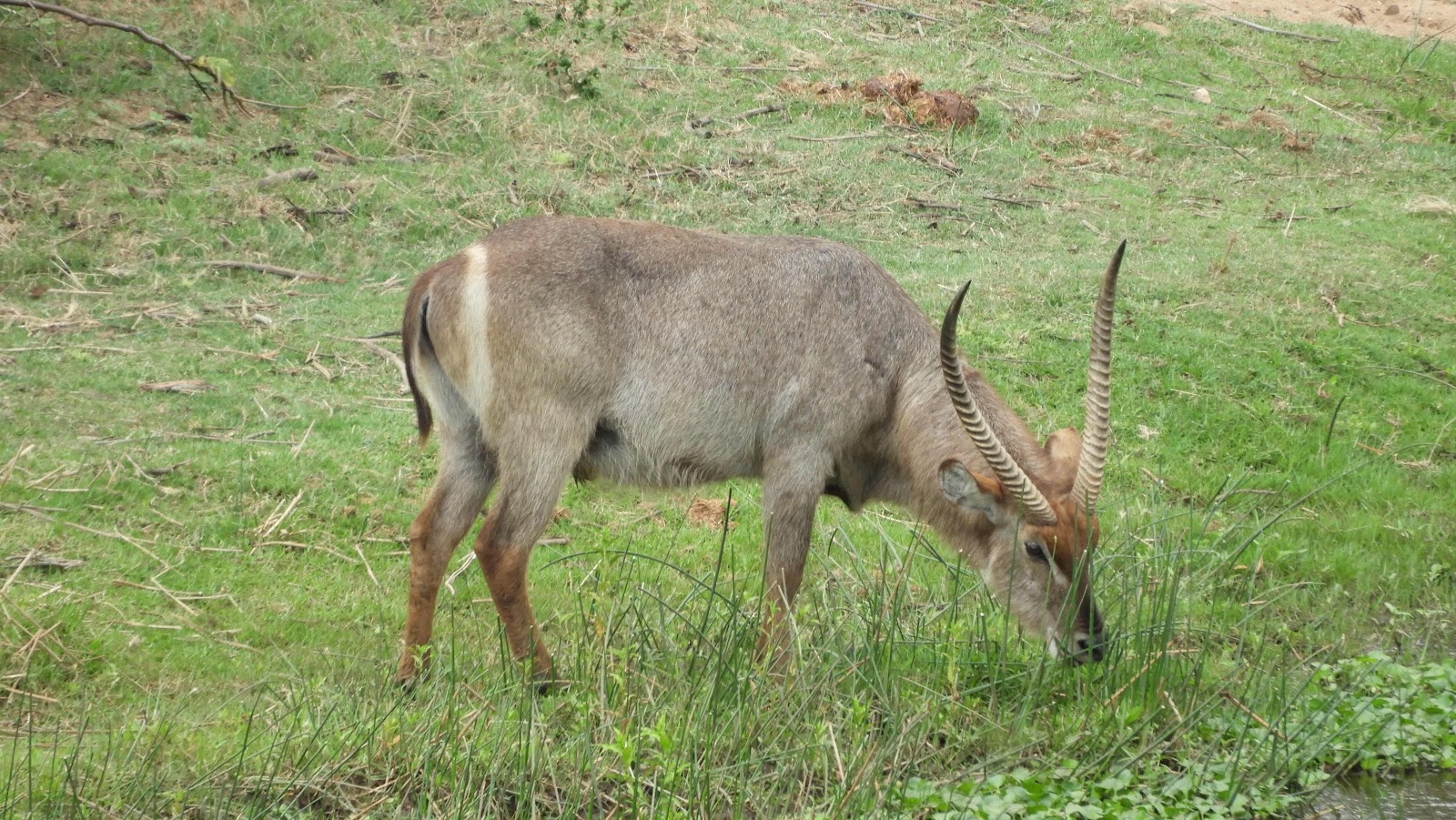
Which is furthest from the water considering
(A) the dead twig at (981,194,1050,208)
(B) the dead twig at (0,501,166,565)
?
(A) the dead twig at (981,194,1050,208)

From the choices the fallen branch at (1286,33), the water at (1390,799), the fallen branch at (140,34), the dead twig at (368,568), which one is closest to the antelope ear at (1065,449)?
the water at (1390,799)

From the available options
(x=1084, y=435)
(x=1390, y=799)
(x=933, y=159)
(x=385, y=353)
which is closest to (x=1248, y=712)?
(x=1390, y=799)

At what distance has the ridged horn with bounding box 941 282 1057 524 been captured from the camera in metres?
4.23

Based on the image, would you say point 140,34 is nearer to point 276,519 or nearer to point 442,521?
point 276,519

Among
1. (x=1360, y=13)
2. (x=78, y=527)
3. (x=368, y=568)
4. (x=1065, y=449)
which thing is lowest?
(x=368, y=568)

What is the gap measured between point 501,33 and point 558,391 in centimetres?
743

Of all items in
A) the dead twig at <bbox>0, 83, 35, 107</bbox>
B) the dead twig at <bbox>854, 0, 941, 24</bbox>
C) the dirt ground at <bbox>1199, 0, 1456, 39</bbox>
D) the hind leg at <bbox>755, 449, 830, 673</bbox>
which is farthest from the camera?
the dirt ground at <bbox>1199, 0, 1456, 39</bbox>

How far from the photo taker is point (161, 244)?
8.10 metres

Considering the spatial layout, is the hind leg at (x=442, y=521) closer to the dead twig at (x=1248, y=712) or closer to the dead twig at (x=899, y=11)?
the dead twig at (x=1248, y=712)

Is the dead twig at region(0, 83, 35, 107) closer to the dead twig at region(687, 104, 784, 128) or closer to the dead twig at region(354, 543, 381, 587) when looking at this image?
the dead twig at region(687, 104, 784, 128)

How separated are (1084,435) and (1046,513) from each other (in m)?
0.28

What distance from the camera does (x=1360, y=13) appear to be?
1653 centimetres

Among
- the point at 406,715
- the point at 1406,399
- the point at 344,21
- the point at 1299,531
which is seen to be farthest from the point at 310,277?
the point at 1406,399

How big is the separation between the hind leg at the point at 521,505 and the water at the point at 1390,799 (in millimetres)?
2442
